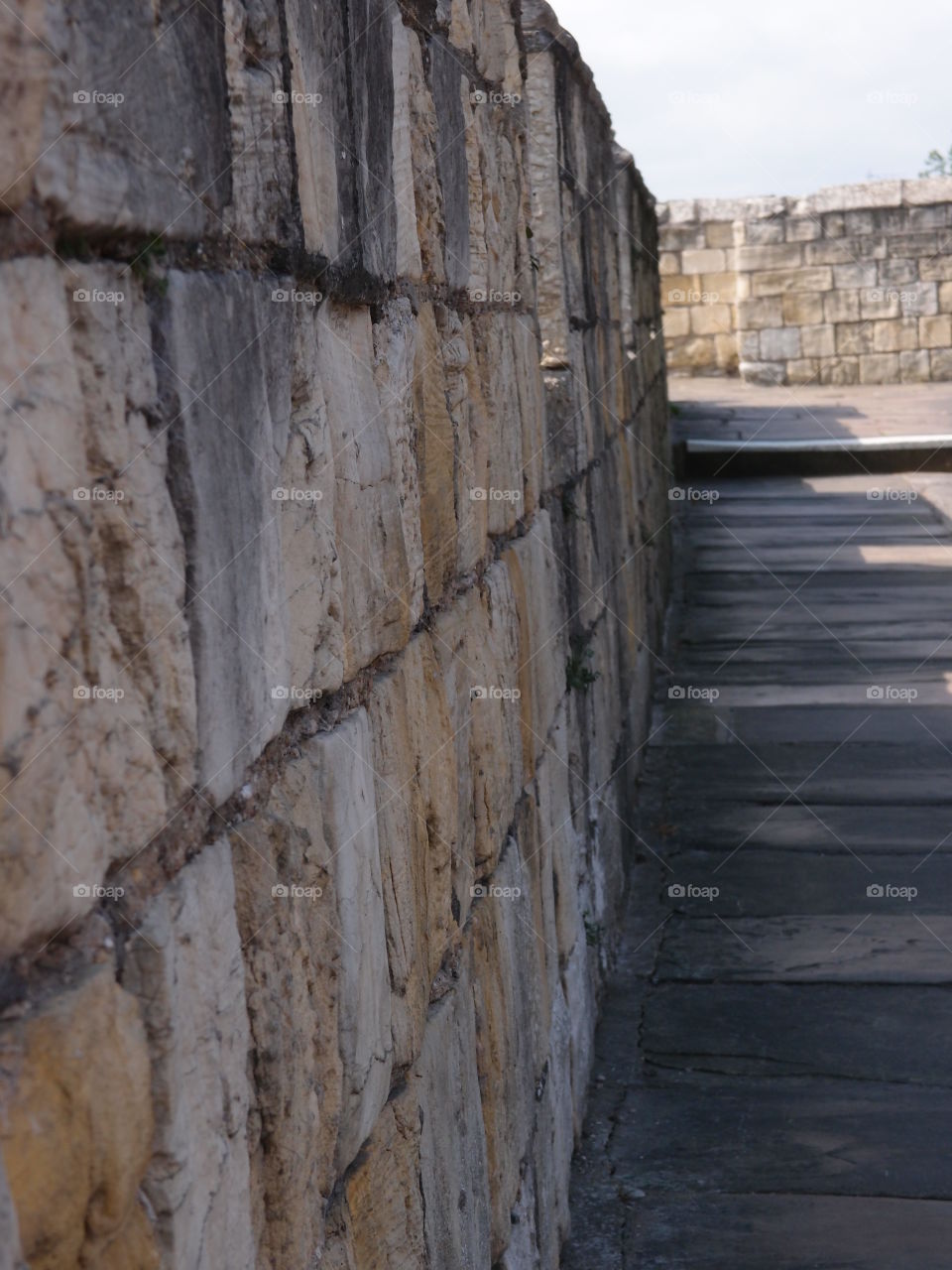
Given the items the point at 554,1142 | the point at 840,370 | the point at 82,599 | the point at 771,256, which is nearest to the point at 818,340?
the point at 840,370

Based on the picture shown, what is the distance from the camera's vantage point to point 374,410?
190 cm

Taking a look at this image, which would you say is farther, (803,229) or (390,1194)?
(803,229)

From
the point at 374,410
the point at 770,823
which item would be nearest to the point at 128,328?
the point at 374,410

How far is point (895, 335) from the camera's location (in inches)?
666

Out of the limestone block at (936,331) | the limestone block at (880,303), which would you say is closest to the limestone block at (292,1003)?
the limestone block at (880,303)

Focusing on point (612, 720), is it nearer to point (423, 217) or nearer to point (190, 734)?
point (423, 217)

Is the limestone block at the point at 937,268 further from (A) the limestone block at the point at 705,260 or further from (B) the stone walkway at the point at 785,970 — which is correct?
(B) the stone walkway at the point at 785,970

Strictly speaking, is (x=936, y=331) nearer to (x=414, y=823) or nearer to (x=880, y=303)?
(x=880, y=303)

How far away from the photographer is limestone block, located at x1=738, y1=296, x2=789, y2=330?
17.0 meters

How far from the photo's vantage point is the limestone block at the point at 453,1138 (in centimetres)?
196

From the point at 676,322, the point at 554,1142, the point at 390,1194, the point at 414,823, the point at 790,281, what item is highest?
the point at 790,281

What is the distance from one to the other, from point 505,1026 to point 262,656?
4.44 ft

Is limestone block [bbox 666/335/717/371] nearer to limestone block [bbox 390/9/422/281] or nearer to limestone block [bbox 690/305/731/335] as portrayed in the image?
limestone block [bbox 690/305/731/335]

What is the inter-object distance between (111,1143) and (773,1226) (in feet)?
8.24
